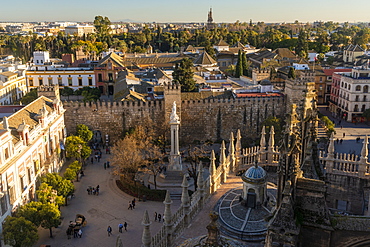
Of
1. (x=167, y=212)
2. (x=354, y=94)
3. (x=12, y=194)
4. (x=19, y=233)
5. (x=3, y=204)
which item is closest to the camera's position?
(x=167, y=212)

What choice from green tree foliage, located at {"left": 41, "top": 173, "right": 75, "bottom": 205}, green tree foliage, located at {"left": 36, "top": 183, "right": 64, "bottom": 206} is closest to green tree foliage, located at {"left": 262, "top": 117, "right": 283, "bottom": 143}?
green tree foliage, located at {"left": 41, "top": 173, "right": 75, "bottom": 205}

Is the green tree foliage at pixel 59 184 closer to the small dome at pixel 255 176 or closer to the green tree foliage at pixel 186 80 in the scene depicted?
the small dome at pixel 255 176

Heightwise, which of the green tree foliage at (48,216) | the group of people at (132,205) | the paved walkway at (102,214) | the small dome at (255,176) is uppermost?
the small dome at (255,176)

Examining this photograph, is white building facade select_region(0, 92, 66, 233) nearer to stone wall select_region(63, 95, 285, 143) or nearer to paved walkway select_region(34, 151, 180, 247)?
paved walkway select_region(34, 151, 180, 247)

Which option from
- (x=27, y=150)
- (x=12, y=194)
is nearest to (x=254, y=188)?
(x=12, y=194)

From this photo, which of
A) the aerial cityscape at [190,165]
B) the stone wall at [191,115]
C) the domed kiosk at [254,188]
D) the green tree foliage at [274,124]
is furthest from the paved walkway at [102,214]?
the green tree foliage at [274,124]

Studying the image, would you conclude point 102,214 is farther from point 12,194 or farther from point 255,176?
point 255,176
